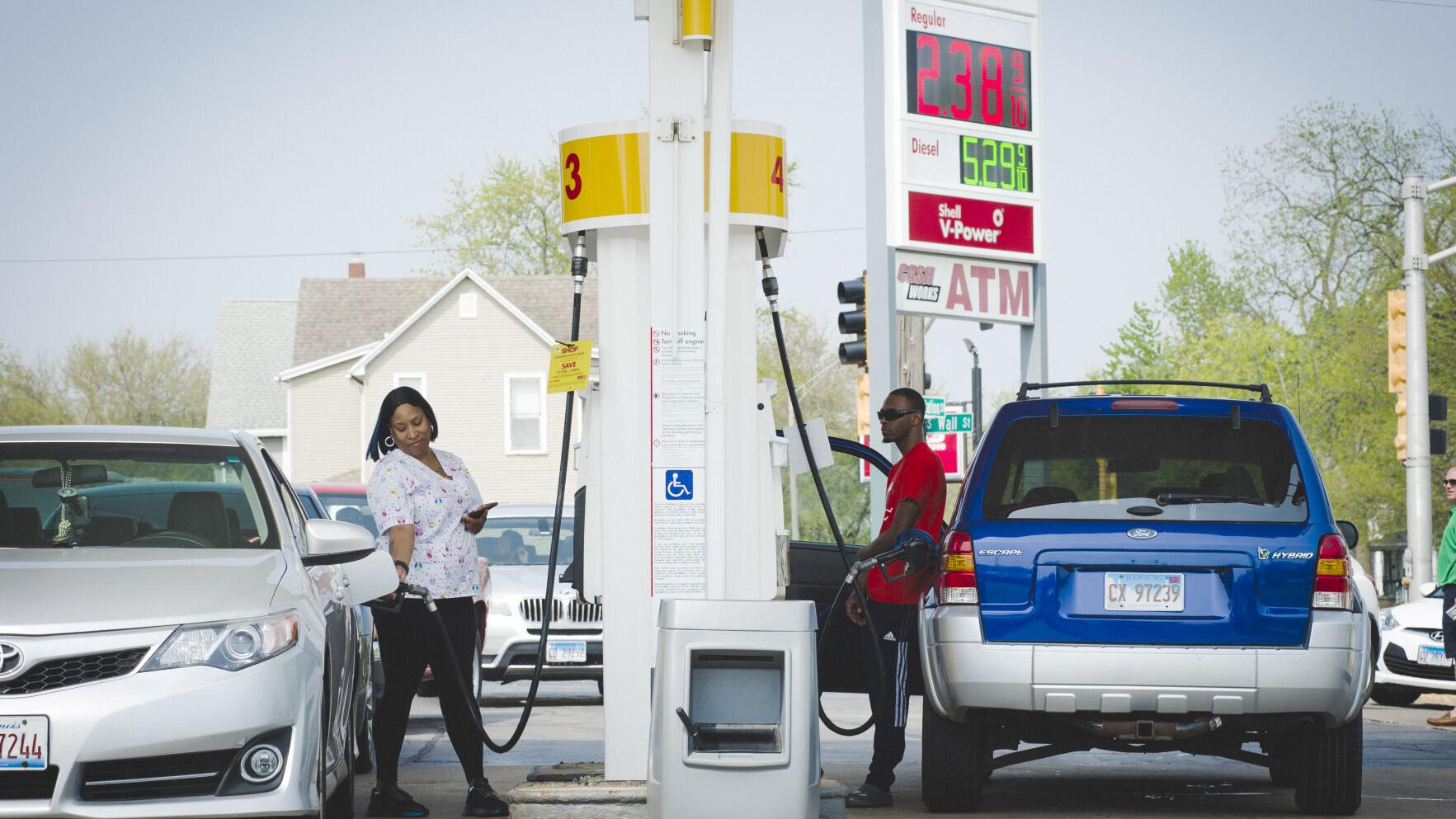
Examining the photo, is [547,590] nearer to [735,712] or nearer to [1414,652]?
[735,712]

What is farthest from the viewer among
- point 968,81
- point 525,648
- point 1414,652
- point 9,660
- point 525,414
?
point 525,414

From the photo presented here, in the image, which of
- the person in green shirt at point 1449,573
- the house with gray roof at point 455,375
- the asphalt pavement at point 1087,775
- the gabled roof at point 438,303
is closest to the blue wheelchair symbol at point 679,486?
the asphalt pavement at point 1087,775

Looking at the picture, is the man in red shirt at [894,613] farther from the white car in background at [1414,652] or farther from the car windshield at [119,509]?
the white car in background at [1414,652]

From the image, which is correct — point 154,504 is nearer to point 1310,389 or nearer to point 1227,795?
point 1227,795

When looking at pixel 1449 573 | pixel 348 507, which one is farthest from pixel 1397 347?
pixel 348 507

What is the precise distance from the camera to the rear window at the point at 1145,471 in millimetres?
8289

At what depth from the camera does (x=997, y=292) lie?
1952cm

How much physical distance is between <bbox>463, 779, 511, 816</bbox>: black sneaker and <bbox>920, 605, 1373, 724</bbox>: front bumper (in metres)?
2.12

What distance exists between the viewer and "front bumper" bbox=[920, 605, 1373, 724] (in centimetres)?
799

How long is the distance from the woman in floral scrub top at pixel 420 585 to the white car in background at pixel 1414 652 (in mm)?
10293

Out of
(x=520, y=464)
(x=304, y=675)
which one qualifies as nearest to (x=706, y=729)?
(x=304, y=675)

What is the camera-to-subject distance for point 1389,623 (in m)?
17.0

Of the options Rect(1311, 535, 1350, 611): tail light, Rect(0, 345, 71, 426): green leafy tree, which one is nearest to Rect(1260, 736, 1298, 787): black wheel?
Rect(1311, 535, 1350, 611): tail light

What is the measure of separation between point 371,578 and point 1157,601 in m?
3.20
